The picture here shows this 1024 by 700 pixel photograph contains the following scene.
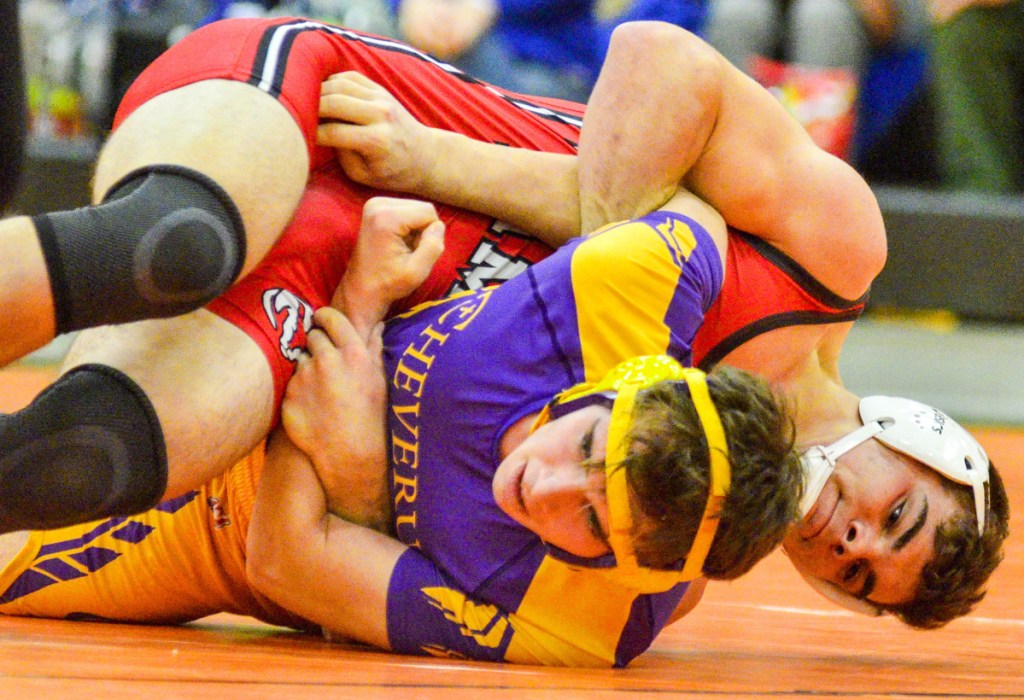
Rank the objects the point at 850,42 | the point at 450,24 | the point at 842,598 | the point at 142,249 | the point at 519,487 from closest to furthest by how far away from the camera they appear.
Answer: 1. the point at 142,249
2. the point at 519,487
3. the point at 842,598
4. the point at 450,24
5. the point at 850,42

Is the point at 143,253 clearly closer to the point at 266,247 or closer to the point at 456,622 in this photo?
the point at 266,247

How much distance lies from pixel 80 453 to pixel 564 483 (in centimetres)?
61

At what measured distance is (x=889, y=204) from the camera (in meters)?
5.29

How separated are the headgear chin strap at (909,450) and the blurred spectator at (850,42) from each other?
3.21 m

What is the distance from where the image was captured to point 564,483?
68.1 inches

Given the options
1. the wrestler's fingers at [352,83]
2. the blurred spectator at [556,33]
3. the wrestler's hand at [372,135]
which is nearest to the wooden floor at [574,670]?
the wrestler's hand at [372,135]

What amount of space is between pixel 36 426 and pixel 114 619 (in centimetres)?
61

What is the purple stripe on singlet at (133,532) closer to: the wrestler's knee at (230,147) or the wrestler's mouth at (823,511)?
the wrestler's knee at (230,147)

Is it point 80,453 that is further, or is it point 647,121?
point 647,121

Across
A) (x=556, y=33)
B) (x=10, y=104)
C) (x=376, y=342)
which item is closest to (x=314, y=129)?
(x=376, y=342)

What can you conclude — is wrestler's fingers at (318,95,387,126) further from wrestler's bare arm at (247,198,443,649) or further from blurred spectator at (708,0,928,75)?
blurred spectator at (708,0,928,75)

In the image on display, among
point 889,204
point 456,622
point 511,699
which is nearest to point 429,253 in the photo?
point 456,622

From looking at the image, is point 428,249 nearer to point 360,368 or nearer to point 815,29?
point 360,368

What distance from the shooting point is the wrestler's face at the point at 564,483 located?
1.73 meters
